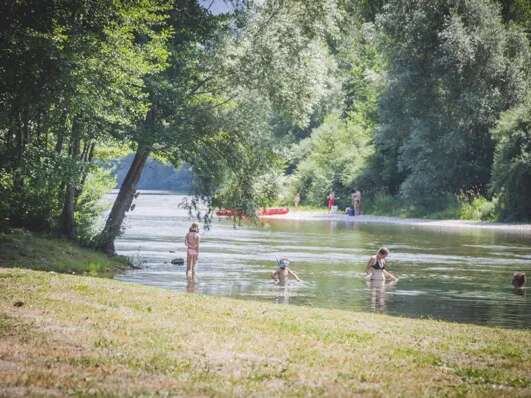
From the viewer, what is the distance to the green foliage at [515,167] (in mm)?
49438

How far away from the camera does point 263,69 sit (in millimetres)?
26781

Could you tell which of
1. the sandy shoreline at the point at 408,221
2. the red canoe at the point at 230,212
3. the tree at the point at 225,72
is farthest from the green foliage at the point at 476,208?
the tree at the point at 225,72

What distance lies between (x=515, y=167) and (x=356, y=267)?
75.3 ft

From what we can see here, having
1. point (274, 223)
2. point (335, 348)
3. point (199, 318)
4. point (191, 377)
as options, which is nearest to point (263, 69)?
point (199, 318)

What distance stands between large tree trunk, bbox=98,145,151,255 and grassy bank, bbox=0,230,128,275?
3.85 ft

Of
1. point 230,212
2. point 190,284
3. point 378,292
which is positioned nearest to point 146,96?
point 230,212

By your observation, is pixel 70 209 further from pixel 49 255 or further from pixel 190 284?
pixel 190 284

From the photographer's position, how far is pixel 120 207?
2820cm

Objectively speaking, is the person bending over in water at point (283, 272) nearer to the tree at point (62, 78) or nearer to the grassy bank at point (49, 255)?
the grassy bank at point (49, 255)

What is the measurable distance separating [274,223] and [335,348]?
46.2 m

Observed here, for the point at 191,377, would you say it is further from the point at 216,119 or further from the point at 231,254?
the point at 231,254

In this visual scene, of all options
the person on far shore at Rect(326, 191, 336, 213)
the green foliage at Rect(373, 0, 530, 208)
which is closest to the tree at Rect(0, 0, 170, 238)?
the green foliage at Rect(373, 0, 530, 208)

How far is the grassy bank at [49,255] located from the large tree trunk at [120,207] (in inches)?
46.2

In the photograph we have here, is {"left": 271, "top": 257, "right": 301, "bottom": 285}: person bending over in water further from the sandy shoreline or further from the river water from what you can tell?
the sandy shoreline
